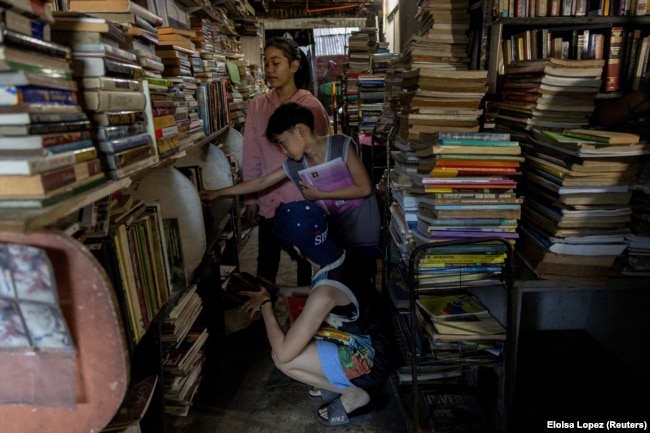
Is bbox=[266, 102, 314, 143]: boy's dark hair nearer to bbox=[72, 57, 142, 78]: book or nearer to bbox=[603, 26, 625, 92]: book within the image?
bbox=[72, 57, 142, 78]: book

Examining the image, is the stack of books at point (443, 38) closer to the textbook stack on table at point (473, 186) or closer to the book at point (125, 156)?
the textbook stack on table at point (473, 186)

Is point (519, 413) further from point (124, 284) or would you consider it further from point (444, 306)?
point (124, 284)

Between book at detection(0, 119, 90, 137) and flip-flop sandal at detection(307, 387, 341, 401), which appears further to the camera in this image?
flip-flop sandal at detection(307, 387, 341, 401)

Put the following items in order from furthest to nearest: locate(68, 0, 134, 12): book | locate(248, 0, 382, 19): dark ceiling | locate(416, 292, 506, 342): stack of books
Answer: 1. locate(248, 0, 382, 19): dark ceiling
2. locate(416, 292, 506, 342): stack of books
3. locate(68, 0, 134, 12): book

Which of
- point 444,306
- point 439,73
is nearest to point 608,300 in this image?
point 444,306

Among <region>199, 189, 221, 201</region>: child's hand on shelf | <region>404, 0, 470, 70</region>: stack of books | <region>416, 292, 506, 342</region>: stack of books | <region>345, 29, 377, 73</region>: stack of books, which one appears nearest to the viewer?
<region>416, 292, 506, 342</region>: stack of books

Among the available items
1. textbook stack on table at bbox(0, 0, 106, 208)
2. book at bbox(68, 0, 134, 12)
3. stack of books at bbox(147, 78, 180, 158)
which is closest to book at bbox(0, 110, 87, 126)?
textbook stack on table at bbox(0, 0, 106, 208)

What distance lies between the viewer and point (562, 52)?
2.31 meters

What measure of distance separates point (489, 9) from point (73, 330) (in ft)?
7.74

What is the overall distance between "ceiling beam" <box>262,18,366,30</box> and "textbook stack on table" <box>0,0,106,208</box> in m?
8.42

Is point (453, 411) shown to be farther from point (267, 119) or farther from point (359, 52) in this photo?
point (359, 52)

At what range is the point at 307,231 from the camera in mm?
1742

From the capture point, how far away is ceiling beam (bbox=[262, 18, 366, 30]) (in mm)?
8477

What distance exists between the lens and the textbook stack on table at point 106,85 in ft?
3.13
